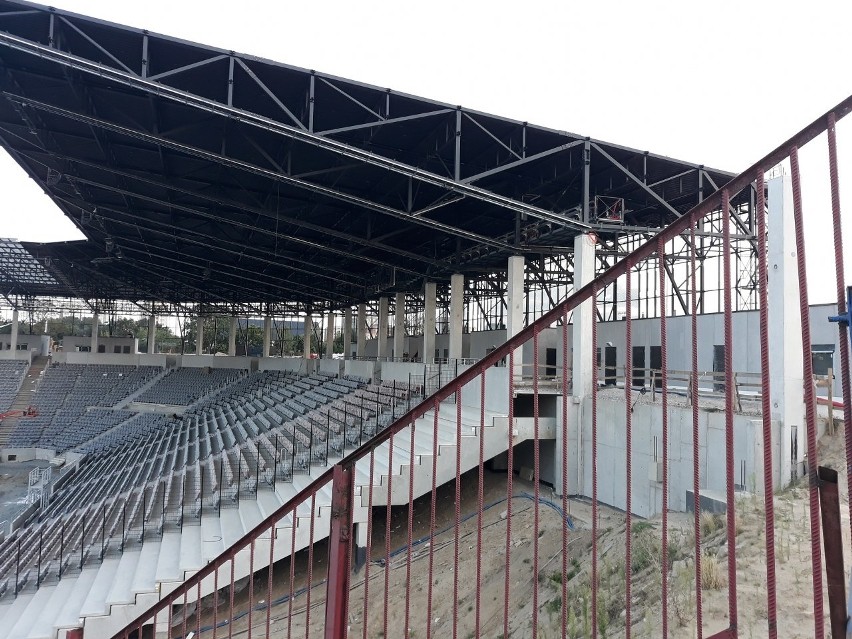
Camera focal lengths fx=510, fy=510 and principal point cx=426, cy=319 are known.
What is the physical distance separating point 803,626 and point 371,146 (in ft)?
48.4

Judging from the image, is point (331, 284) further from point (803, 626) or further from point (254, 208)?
point (803, 626)

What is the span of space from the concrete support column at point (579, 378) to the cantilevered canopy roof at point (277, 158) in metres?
0.96

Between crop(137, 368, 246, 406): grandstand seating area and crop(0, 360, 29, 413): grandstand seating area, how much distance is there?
29.2ft

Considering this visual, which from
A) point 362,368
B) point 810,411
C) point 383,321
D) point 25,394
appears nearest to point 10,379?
point 25,394

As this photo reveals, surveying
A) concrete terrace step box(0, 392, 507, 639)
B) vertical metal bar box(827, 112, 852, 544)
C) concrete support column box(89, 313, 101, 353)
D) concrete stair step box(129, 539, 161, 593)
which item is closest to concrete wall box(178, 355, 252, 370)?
concrete support column box(89, 313, 101, 353)

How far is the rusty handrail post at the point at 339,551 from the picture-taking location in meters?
2.96

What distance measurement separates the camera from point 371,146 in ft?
50.9

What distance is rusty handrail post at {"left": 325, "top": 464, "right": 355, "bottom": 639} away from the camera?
2.96 metres

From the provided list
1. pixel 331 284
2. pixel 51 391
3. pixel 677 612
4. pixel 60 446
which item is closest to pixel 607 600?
pixel 677 612

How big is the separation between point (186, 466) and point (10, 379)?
34.5m

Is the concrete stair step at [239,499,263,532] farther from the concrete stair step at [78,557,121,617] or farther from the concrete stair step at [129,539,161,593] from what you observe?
the concrete stair step at [78,557,121,617]

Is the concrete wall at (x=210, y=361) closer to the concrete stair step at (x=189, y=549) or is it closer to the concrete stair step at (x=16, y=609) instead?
the concrete stair step at (x=189, y=549)

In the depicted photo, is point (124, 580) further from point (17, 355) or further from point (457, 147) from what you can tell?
point (17, 355)

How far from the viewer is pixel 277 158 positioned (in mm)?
15812
